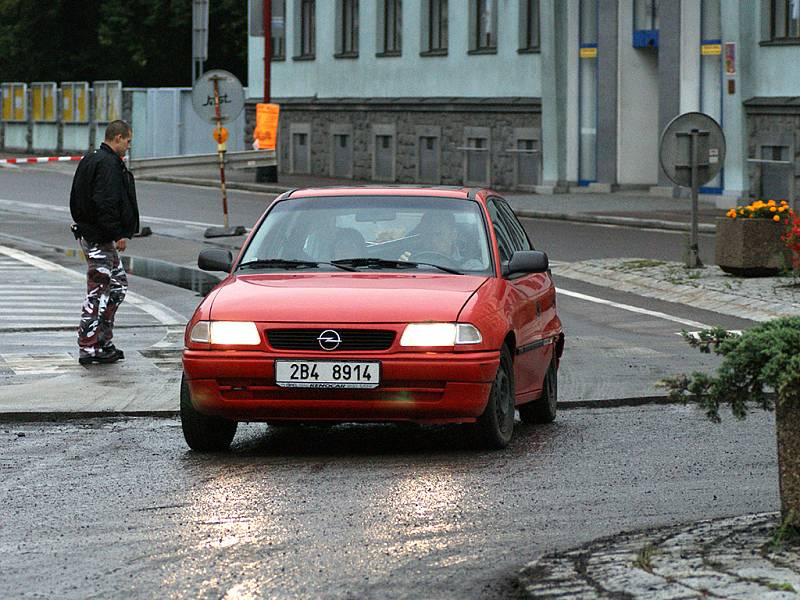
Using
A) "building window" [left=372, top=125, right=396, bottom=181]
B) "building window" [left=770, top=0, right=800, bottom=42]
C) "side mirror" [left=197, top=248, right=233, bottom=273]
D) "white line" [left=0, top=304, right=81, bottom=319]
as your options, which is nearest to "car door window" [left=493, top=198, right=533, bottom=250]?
"side mirror" [left=197, top=248, right=233, bottom=273]

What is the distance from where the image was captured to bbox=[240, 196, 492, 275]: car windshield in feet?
35.8

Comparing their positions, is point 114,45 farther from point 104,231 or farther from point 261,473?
point 261,473

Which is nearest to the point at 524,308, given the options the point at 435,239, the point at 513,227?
the point at 435,239

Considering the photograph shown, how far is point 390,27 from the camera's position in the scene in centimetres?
5044

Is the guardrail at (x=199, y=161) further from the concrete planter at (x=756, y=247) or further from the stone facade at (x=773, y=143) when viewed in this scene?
A: the concrete planter at (x=756, y=247)

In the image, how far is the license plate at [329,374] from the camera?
32.1 ft

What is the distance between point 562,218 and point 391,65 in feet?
52.1

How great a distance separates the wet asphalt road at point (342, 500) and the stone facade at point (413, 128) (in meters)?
32.9

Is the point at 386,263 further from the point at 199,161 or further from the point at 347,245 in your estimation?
the point at 199,161

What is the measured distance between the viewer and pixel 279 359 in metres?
9.85

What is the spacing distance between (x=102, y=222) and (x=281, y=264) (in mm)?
3814

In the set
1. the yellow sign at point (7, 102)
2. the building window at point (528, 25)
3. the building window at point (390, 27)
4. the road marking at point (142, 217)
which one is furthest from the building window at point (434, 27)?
the yellow sign at point (7, 102)

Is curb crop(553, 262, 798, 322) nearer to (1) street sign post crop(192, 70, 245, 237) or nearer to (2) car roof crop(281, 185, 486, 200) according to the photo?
(2) car roof crop(281, 185, 486, 200)

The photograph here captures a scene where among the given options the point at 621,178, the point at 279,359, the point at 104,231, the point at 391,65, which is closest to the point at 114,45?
the point at 391,65
